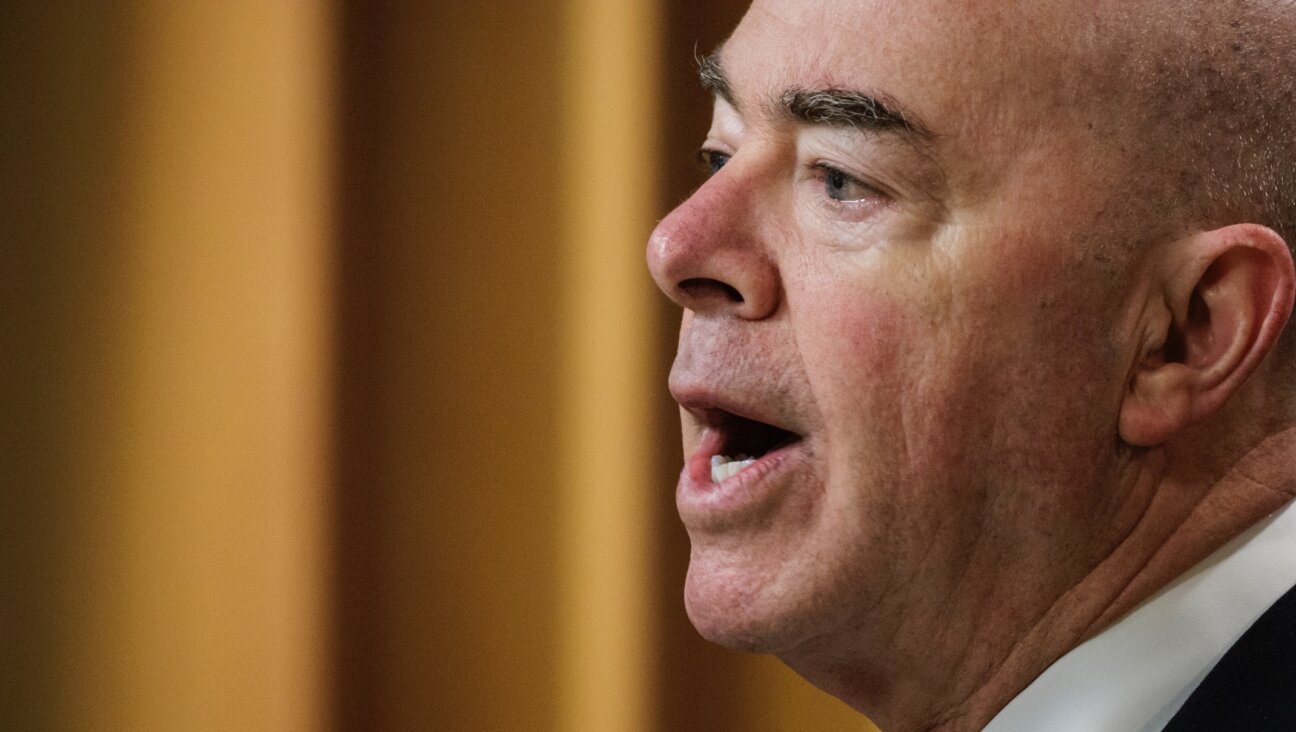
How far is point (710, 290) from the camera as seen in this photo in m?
0.85

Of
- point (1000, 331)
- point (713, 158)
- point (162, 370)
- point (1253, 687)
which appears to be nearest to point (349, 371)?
point (162, 370)

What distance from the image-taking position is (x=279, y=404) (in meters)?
1.29

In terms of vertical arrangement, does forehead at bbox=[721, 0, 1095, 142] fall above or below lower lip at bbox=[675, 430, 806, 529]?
above

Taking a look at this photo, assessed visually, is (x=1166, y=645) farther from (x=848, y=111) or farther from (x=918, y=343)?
(x=848, y=111)

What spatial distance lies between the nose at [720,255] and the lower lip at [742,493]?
100 millimetres

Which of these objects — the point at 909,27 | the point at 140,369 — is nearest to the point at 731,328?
the point at 909,27

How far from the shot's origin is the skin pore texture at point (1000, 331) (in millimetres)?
770

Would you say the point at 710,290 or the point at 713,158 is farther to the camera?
the point at 713,158

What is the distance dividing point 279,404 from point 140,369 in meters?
0.14

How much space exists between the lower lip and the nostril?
0.37 feet

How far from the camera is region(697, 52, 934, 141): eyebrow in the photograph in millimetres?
785

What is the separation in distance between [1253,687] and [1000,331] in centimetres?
26

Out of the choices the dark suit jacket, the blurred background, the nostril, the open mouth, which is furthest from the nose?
the blurred background

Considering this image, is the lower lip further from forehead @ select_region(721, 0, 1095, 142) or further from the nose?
forehead @ select_region(721, 0, 1095, 142)
